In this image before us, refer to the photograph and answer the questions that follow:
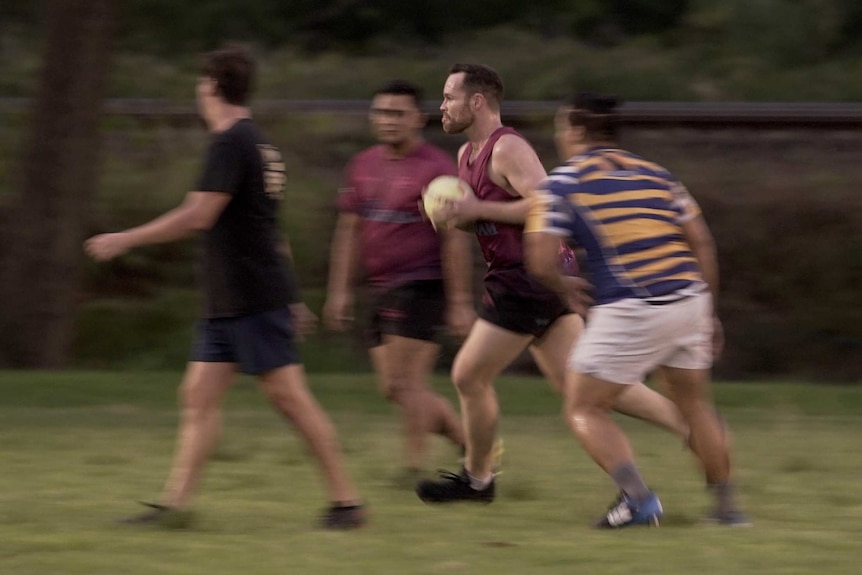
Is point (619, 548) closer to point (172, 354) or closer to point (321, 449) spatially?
point (321, 449)

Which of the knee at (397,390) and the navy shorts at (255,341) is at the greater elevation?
the navy shorts at (255,341)

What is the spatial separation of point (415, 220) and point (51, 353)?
20.8 feet

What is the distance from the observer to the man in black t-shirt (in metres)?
5.99

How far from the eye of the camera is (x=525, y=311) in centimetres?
682

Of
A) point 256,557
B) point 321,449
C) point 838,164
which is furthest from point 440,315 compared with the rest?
point 838,164

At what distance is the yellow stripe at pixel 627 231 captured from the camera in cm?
603

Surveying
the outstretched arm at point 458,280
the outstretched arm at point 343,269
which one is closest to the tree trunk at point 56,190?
the outstretched arm at point 343,269

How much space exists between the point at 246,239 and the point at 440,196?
914 millimetres

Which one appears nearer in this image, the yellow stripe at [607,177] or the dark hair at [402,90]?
the yellow stripe at [607,177]

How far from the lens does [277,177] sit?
618cm

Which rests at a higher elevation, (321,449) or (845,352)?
(321,449)

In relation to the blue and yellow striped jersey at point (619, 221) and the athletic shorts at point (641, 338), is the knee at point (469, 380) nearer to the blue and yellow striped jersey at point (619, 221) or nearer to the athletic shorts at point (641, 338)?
the athletic shorts at point (641, 338)

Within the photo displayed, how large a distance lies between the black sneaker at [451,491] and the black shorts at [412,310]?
2.19 ft

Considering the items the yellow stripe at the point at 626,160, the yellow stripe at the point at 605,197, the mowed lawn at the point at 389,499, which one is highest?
the yellow stripe at the point at 626,160
